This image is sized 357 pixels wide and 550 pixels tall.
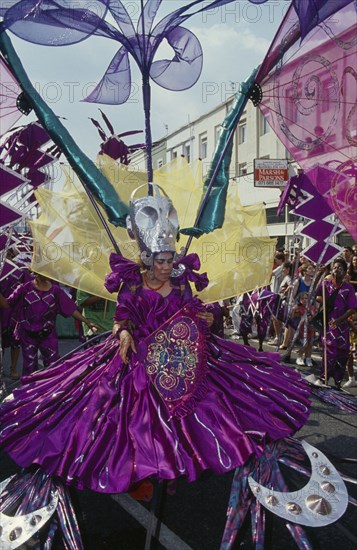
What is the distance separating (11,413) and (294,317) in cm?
625

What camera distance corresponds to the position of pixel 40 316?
5543 millimetres

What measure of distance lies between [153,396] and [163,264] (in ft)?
2.33

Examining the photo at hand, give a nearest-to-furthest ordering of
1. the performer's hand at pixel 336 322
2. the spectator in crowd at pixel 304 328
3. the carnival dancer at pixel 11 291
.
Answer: the performer's hand at pixel 336 322 → the carnival dancer at pixel 11 291 → the spectator in crowd at pixel 304 328

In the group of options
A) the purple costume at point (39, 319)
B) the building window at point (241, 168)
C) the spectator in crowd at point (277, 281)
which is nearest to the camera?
the purple costume at point (39, 319)

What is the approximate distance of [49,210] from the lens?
3.72 meters

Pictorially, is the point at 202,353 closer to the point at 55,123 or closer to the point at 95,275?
the point at 95,275

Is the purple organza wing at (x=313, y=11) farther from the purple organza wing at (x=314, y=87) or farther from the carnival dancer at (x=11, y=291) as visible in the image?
the carnival dancer at (x=11, y=291)

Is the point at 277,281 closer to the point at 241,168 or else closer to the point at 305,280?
the point at 305,280

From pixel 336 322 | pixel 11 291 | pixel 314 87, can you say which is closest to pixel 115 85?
pixel 314 87

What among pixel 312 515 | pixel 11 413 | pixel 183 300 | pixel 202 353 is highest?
pixel 183 300

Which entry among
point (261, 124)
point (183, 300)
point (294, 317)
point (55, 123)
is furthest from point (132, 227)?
point (261, 124)

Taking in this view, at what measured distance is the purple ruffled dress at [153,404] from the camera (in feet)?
7.80

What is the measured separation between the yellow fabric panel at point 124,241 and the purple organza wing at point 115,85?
60 centimetres

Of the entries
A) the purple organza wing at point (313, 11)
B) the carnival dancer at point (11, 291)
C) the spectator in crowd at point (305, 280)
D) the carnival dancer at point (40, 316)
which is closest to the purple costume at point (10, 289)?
the carnival dancer at point (11, 291)
